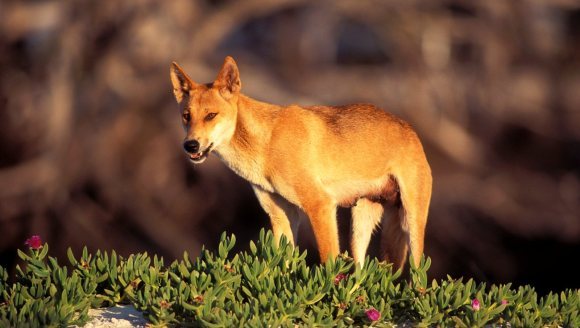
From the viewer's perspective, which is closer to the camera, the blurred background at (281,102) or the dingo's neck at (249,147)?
the dingo's neck at (249,147)

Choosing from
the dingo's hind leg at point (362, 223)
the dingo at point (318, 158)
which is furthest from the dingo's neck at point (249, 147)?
the dingo's hind leg at point (362, 223)

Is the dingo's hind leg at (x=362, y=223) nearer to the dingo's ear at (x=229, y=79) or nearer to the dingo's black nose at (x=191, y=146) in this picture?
the dingo's ear at (x=229, y=79)

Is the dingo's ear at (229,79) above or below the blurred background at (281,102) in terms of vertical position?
above

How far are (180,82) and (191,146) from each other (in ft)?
2.12

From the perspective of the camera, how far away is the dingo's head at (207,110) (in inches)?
243

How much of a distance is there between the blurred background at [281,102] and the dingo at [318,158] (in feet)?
24.7

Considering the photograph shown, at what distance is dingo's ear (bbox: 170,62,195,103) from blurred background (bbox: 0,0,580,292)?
25.5 feet

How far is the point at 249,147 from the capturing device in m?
6.34

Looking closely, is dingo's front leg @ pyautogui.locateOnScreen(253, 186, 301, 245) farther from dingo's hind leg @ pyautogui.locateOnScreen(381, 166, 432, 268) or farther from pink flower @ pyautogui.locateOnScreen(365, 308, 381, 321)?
pink flower @ pyautogui.locateOnScreen(365, 308, 381, 321)

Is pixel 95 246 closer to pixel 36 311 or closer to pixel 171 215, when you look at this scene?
pixel 171 215

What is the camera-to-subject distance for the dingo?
633cm

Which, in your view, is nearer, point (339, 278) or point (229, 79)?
point (339, 278)

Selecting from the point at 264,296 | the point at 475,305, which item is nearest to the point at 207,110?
the point at 264,296

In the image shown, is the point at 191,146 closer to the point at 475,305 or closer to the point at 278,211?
the point at 278,211
